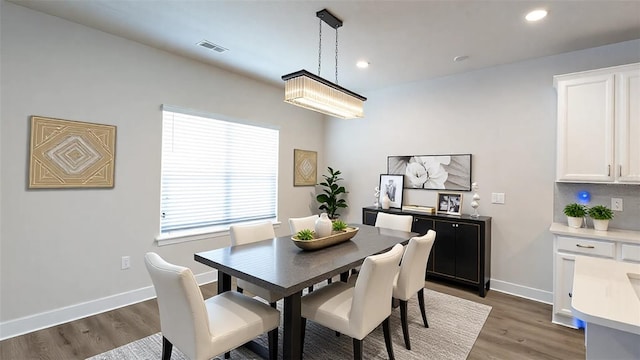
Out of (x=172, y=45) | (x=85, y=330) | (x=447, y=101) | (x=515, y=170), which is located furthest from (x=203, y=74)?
(x=515, y=170)

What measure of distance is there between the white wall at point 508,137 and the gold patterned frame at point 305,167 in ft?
4.83

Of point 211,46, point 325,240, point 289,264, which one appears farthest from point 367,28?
point 289,264

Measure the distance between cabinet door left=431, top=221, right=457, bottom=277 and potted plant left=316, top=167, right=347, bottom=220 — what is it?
165cm

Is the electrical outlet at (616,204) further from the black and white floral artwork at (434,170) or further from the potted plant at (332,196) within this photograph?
the potted plant at (332,196)

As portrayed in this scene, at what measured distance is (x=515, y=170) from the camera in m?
3.58

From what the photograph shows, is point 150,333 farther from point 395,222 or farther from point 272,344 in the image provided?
point 395,222

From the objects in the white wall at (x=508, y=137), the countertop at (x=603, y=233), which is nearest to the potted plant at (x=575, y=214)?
the countertop at (x=603, y=233)

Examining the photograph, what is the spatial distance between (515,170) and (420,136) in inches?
50.2

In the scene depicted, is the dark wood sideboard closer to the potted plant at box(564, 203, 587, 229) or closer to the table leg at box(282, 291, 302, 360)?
the potted plant at box(564, 203, 587, 229)

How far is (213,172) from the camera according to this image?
397 centimetres

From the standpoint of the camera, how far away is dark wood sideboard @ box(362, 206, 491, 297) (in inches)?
137

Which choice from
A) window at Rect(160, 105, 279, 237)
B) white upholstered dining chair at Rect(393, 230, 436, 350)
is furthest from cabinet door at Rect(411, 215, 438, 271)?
window at Rect(160, 105, 279, 237)

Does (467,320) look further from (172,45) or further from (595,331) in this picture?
(172,45)

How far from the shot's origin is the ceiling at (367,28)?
2.42 meters
